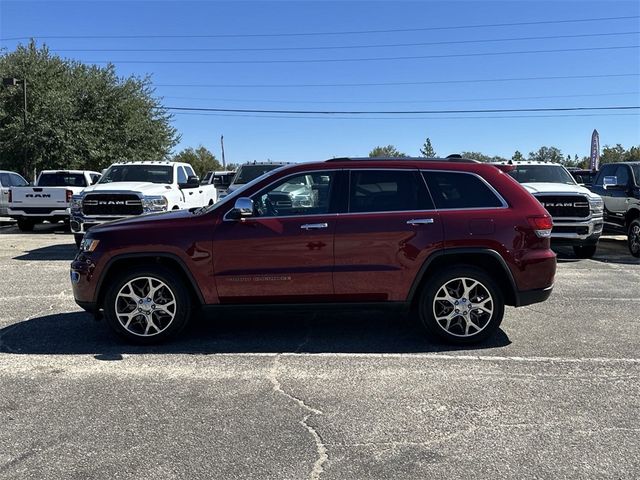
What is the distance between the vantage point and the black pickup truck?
1181cm

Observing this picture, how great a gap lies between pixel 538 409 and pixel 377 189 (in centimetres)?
245

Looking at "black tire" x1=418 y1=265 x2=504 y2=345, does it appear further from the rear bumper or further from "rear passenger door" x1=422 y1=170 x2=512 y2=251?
"rear passenger door" x1=422 y1=170 x2=512 y2=251

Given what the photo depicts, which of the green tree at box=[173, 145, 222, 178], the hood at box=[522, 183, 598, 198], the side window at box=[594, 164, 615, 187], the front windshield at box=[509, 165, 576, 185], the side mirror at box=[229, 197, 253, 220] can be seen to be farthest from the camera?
the green tree at box=[173, 145, 222, 178]

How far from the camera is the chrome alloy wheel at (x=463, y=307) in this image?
547 centimetres

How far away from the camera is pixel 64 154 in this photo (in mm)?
31844

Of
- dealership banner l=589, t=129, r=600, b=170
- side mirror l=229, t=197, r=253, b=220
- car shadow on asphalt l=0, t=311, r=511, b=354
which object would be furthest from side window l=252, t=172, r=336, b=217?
dealership banner l=589, t=129, r=600, b=170

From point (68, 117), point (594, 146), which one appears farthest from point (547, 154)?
point (68, 117)

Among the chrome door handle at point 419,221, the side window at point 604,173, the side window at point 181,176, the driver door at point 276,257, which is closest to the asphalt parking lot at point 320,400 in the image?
the driver door at point 276,257

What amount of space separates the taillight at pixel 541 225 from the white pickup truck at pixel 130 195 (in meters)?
6.74

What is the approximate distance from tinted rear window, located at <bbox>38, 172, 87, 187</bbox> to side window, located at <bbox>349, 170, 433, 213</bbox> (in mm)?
Answer: 14109

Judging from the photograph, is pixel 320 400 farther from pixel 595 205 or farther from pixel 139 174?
pixel 139 174

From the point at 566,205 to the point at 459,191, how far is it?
21.1 feet

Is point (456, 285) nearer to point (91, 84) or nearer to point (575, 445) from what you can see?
point (575, 445)

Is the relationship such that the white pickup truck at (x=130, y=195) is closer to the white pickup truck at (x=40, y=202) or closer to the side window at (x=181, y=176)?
the side window at (x=181, y=176)
